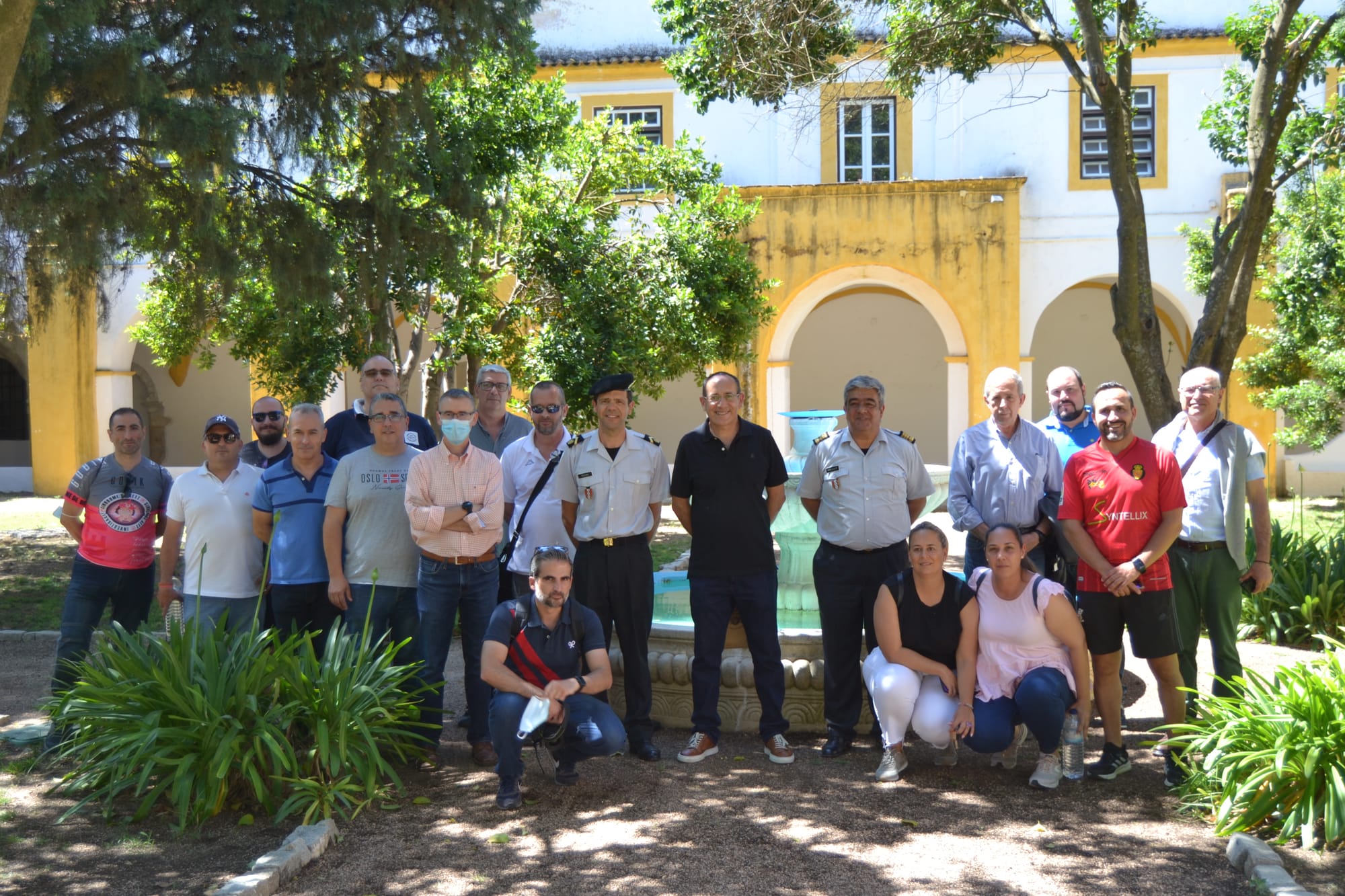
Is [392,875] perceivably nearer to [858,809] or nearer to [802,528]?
[858,809]

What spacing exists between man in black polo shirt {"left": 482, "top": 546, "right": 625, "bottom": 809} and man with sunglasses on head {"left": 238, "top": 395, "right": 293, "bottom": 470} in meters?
1.62

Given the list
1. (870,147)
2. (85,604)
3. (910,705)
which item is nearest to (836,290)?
(870,147)

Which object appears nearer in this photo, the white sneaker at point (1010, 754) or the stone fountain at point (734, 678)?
the white sneaker at point (1010, 754)

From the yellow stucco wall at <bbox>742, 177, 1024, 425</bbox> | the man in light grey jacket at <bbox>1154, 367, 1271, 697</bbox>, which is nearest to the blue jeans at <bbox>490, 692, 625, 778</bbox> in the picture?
the man in light grey jacket at <bbox>1154, 367, 1271, 697</bbox>

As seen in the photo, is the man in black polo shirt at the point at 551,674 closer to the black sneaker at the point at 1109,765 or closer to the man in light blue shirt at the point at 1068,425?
the black sneaker at the point at 1109,765

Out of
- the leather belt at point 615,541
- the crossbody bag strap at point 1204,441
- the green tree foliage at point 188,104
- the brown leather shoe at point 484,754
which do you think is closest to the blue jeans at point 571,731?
the brown leather shoe at point 484,754

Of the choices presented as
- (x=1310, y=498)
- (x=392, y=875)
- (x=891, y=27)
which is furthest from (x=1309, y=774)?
(x=1310, y=498)

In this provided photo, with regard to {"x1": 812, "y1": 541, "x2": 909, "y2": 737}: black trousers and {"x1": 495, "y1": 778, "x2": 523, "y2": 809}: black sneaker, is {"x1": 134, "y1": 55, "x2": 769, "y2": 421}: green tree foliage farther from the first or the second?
{"x1": 495, "y1": 778, "x2": 523, "y2": 809}: black sneaker

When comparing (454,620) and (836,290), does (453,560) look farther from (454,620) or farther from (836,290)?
(836,290)

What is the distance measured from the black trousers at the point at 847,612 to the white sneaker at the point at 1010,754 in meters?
0.63

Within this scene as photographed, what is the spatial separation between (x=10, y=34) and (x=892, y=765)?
427 cm

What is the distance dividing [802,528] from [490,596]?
2.30 metres

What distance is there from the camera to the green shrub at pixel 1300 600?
8.31 metres

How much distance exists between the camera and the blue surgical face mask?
540cm
